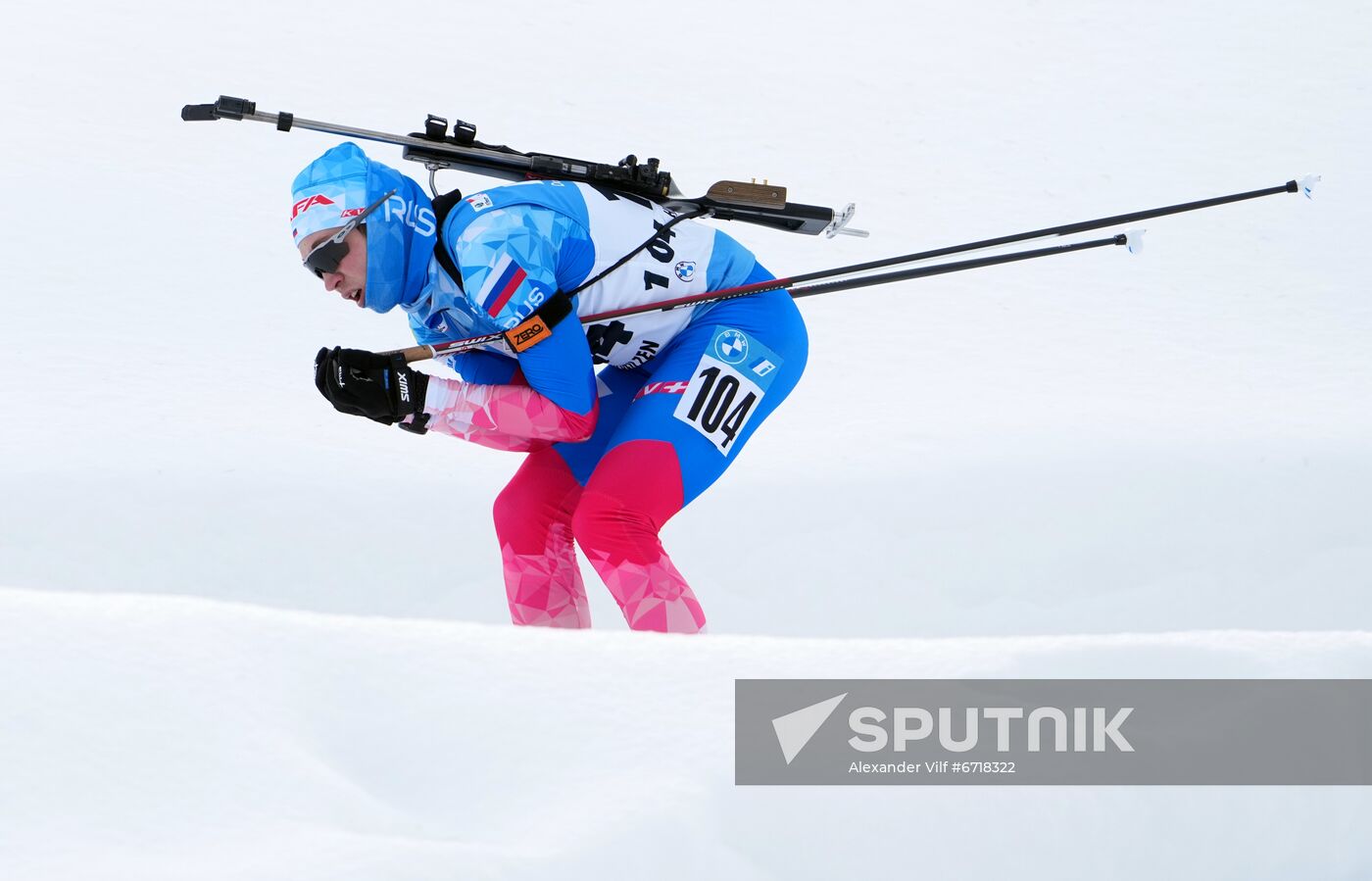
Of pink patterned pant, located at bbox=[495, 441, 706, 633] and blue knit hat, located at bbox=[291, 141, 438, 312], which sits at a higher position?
blue knit hat, located at bbox=[291, 141, 438, 312]

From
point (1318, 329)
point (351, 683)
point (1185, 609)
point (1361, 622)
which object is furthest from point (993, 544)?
point (351, 683)

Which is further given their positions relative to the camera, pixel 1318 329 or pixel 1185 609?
pixel 1318 329

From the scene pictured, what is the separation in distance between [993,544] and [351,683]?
324 cm

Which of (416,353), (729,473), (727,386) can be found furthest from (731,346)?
(729,473)

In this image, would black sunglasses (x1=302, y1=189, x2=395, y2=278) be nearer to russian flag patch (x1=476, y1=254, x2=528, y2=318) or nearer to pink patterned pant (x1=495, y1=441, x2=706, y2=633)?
russian flag patch (x1=476, y1=254, x2=528, y2=318)

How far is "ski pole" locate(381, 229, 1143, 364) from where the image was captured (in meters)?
2.93

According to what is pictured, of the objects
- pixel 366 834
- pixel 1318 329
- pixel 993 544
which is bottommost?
pixel 366 834

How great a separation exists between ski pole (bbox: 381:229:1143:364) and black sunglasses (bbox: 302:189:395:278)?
0.68 feet

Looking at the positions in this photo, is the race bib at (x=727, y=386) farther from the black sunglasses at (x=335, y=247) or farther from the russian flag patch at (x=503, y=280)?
the black sunglasses at (x=335, y=247)

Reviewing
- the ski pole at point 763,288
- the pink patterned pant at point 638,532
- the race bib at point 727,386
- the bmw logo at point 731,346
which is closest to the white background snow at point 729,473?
the pink patterned pant at point 638,532

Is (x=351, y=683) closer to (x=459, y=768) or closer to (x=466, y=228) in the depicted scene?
(x=459, y=768)

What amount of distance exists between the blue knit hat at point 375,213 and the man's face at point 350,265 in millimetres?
13

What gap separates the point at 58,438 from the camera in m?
5.50

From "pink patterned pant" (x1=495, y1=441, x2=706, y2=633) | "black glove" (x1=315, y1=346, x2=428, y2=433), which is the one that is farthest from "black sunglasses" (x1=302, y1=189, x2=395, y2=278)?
"pink patterned pant" (x1=495, y1=441, x2=706, y2=633)
